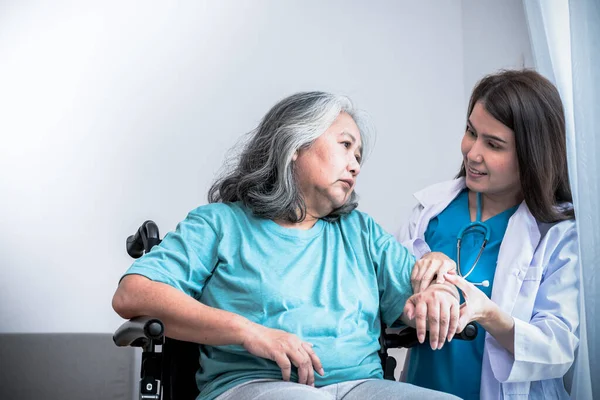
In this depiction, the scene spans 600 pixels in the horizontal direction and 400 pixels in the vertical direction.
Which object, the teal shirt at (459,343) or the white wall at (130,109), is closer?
the teal shirt at (459,343)

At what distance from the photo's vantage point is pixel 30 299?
259cm

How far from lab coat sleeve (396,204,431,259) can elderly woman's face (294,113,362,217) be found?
25 centimetres

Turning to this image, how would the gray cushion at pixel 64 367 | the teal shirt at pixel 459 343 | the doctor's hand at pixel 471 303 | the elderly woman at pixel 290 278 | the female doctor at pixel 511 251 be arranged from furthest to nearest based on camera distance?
the gray cushion at pixel 64 367 → the teal shirt at pixel 459 343 → the female doctor at pixel 511 251 → the doctor's hand at pixel 471 303 → the elderly woman at pixel 290 278

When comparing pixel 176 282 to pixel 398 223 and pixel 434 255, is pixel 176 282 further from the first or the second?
pixel 398 223

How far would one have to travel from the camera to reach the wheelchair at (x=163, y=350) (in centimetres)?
141

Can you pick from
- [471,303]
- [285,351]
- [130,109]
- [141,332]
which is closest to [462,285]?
[471,303]

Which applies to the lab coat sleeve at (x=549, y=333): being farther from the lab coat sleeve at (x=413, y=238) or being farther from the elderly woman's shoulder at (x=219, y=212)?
the elderly woman's shoulder at (x=219, y=212)

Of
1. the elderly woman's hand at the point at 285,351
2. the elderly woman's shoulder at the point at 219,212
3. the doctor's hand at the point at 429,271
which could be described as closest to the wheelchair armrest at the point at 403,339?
the doctor's hand at the point at 429,271

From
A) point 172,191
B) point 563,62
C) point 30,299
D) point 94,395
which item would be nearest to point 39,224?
point 30,299

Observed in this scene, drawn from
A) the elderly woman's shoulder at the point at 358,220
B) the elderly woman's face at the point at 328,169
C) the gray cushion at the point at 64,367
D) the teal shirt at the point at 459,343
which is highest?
the elderly woman's face at the point at 328,169

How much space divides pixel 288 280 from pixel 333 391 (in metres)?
0.24

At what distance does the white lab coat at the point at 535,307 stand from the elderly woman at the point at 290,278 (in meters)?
0.23

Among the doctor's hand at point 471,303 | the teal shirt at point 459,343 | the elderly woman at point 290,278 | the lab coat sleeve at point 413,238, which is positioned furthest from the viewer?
the lab coat sleeve at point 413,238

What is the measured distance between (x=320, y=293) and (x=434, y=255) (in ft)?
0.91
